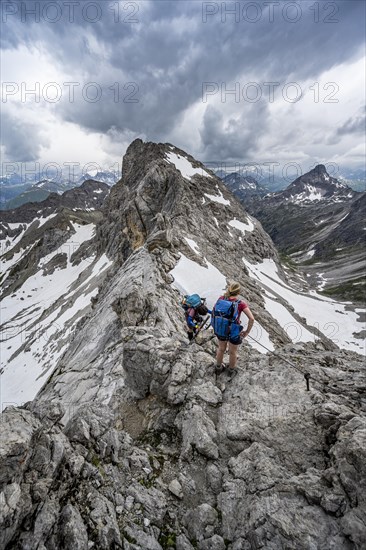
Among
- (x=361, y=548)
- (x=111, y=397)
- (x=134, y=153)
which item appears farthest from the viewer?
(x=134, y=153)

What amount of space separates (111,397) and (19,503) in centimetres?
557

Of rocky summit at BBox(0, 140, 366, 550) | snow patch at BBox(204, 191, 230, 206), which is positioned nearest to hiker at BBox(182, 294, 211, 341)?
rocky summit at BBox(0, 140, 366, 550)

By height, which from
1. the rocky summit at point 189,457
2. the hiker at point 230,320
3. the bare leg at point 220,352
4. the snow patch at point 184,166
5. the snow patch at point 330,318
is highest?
the snow patch at point 184,166

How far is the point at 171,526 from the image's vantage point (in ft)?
21.4

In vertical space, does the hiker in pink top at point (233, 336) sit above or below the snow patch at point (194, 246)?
below

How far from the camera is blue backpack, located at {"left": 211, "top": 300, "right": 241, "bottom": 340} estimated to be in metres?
10.2

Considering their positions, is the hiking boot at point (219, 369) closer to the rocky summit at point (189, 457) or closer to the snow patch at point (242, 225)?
the rocky summit at point (189, 457)

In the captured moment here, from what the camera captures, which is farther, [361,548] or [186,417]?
[186,417]

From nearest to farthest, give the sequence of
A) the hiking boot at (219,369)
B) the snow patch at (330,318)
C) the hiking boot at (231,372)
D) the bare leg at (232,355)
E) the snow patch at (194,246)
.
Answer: the bare leg at (232,355) → the hiking boot at (231,372) → the hiking boot at (219,369) → the snow patch at (194,246) → the snow patch at (330,318)

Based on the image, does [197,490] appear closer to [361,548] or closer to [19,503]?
[361,548]

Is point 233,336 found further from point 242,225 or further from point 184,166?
point 184,166

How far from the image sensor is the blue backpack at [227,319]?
10.2 metres

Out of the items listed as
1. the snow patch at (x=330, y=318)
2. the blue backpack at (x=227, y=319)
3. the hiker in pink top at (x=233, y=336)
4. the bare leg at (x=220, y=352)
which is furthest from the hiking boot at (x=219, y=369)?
the snow patch at (x=330, y=318)

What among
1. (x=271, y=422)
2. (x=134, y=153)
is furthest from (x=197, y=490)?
(x=134, y=153)
